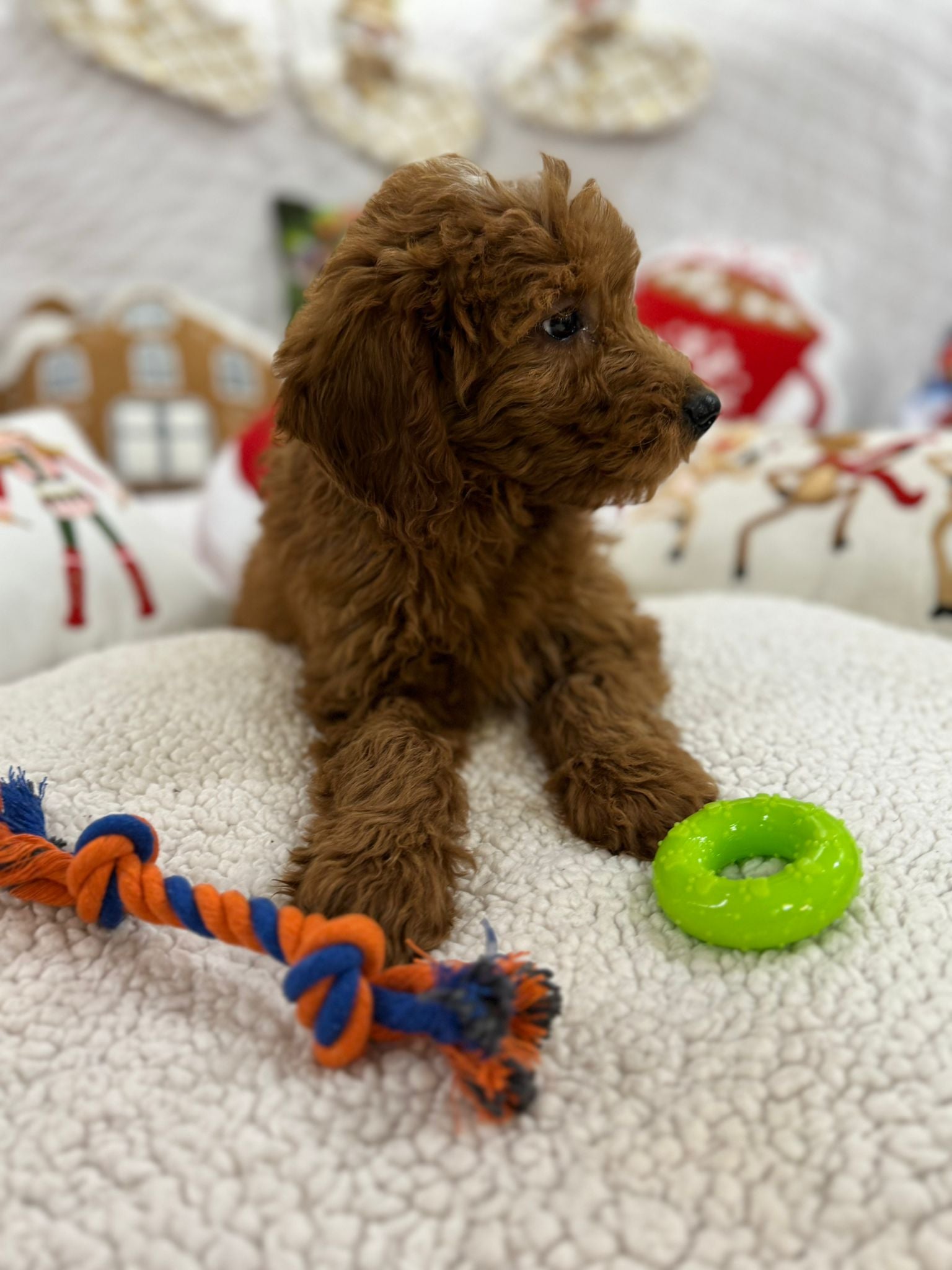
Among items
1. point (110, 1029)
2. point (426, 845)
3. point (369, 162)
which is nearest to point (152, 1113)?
point (110, 1029)

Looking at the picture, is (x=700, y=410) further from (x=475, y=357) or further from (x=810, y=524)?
(x=810, y=524)

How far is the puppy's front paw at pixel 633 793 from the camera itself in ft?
3.26

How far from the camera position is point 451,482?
1013mm

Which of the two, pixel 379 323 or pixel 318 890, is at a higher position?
pixel 379 323

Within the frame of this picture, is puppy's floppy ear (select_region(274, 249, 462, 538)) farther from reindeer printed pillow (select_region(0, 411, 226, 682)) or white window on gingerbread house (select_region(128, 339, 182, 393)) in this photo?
white window on gingerbread house (select_region(128, 339, 182, 393))

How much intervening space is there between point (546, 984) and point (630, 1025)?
0.09 metres

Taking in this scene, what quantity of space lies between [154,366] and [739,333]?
1.41 metres

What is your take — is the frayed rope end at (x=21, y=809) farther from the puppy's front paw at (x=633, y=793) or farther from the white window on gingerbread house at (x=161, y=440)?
the white window on gingerbread house at (x=161, y=440)

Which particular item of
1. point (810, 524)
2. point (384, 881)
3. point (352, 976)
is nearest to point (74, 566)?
point (384, 881)

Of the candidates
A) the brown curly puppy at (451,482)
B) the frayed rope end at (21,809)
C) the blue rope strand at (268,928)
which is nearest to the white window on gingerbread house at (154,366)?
the brown curly puppy at (451,482)

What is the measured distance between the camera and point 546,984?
0.77 m

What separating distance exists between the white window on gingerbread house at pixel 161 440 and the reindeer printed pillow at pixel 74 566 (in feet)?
1.88

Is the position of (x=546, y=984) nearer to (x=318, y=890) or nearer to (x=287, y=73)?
(x=318, y=890)

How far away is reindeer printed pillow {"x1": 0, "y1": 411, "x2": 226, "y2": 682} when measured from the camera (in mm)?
1475
